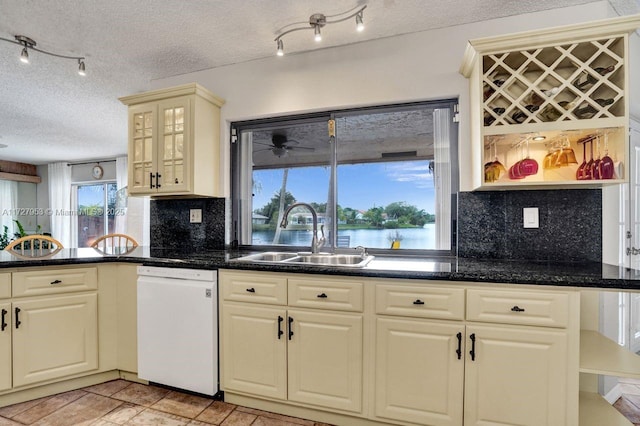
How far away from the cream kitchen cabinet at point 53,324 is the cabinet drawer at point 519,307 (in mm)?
2379

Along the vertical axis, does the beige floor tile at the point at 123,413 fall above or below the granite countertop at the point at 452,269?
below

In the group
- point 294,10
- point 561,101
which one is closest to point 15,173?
point 294,10

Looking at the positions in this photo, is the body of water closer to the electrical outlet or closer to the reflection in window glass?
the electrical outlet

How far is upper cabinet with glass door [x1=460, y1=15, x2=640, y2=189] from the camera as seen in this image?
1664mm

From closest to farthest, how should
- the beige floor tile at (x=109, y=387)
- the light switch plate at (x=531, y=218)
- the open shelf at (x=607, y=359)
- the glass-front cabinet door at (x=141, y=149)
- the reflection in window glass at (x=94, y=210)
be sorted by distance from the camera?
the open shelf at (x=607, y=359) → the light switch plate at (x=531, y=218) → the beige floor tile at (x=109, y=387) → the glass-front cabinet door at (x=141, y=149) → the reflection in window glass at (x=94, y=210)

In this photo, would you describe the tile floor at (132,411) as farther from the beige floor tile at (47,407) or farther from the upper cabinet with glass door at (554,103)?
the upper cabinet with glass door at (554,103)

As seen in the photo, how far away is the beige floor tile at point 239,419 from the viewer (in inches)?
71.2

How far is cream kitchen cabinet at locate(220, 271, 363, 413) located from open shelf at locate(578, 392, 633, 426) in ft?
3.58

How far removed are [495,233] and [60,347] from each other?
2.91m

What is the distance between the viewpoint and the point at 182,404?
1989 mm

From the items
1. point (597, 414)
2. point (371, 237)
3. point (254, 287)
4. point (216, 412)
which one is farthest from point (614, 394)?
point (216, 412)

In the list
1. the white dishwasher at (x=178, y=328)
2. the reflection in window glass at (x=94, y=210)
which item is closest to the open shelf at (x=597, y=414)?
the white dishwasher at (x=178, y=328)

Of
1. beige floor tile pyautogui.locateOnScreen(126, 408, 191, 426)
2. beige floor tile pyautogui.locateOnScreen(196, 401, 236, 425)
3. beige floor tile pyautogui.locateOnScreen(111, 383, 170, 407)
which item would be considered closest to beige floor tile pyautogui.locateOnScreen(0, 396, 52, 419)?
beige floor tile pyautogui.locateOnScreen(111, 383, 170, 407)

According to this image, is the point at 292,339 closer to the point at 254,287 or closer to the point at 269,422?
the point at 254,287
